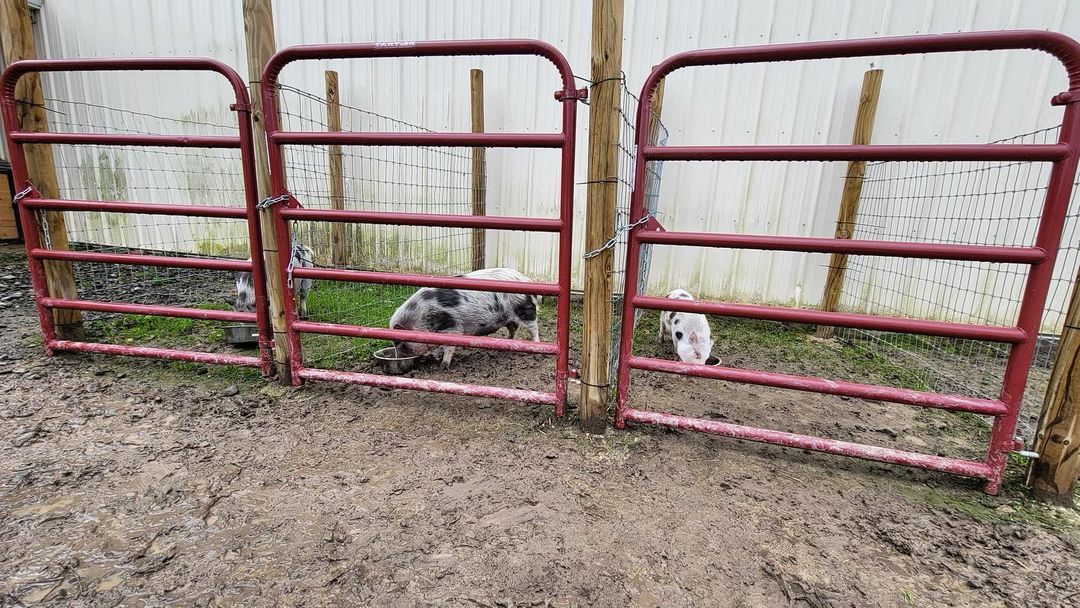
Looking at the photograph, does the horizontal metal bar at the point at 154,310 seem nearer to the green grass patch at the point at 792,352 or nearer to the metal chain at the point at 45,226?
the metal chain at the point at 45,226

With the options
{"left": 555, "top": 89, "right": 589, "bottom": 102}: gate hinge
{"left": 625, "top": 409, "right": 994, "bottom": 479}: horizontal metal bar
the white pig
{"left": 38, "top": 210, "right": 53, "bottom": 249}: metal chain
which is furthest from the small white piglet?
{"left": 38, "top": 210, "right": 53, "bottom": 249}: metal chain

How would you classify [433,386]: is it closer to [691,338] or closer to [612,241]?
[612,241]

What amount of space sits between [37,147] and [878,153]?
437cm

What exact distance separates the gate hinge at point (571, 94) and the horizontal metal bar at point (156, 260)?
1891 mm

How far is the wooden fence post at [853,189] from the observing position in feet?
12.2

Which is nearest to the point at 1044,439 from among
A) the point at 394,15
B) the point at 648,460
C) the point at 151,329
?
the point at 648,460

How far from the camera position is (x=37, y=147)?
109 inches

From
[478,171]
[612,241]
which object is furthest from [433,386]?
[478,171]

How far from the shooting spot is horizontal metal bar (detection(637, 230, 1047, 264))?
5.60ft

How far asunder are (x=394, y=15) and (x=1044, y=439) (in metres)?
6.06

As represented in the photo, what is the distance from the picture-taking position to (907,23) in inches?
156

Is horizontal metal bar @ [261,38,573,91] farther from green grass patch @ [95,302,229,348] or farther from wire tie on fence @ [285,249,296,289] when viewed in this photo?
green grass patch @ [95,302,229,348]

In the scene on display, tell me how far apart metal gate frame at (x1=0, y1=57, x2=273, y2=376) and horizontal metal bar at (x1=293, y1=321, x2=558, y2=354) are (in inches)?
16.4

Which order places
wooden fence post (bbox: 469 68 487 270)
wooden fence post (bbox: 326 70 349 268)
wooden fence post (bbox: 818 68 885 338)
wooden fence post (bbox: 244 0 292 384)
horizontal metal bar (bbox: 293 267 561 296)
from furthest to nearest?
wooden fence post (bbox: 326 70 349 268) → wooden fence post (bbox: 469 68 487 270) → wooden fence post (bbox: 818 68 885 338) → wooden fence post (bbox: 244 0 292 384) → horizontal metal bar (bbox: 293 267 561 296)
